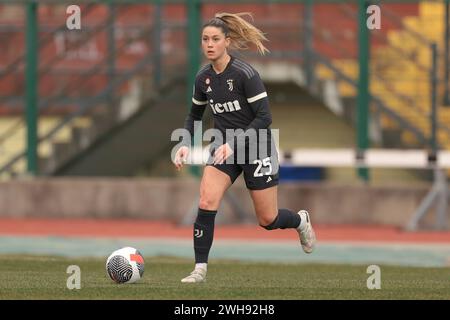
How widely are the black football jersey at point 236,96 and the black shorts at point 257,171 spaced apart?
233 mm

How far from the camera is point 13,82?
24.9 m

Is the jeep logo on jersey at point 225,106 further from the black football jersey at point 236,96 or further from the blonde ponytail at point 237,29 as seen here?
the blonde ponytail at point 237,29

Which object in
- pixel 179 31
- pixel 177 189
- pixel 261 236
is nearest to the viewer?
pixel 261 236

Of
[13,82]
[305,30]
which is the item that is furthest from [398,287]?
[13,82]

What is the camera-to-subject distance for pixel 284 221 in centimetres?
1134

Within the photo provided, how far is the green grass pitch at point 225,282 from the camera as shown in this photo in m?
9.71

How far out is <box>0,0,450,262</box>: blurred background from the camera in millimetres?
19547

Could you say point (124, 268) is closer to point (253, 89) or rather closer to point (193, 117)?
point (193, 117)

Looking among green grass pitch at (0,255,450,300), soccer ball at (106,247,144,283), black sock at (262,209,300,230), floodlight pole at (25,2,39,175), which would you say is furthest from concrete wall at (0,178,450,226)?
soccer ball at (106,247,144,283)

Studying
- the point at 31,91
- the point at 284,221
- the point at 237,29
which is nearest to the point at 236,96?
the point at 237,29

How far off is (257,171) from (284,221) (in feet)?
2.22
